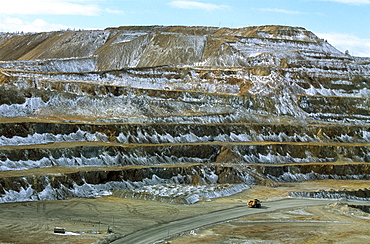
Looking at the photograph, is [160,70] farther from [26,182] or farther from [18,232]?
[18,232]

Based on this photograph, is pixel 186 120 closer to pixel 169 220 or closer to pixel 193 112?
pixel 193 112

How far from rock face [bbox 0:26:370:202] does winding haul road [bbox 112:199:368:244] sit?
11524mm

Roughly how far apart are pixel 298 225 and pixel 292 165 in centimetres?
2802

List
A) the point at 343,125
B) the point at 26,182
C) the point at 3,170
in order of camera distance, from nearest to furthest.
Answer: the point at 26,182 < the point at 3,170 < the point at 343,125

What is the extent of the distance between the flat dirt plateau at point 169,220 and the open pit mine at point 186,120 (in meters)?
3.60

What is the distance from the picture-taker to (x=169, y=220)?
52.5 m

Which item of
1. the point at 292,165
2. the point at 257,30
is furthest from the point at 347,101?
the point at 257,30

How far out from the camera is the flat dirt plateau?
149 feet

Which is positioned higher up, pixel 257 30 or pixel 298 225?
pixel 257 30

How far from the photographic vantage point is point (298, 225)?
52531mm

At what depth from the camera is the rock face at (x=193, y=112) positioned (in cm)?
7256

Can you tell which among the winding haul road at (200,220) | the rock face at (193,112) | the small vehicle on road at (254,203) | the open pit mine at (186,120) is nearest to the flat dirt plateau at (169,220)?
the winding haul road at (200,220)

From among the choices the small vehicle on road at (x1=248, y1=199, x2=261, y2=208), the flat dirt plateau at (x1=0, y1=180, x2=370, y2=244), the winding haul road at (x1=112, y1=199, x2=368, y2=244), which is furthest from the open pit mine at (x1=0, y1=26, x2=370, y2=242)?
the small vehicle on road at (x1=248, y1=199, x2=261, y2=208)

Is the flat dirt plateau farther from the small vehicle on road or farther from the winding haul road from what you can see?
the small vehicle on road
